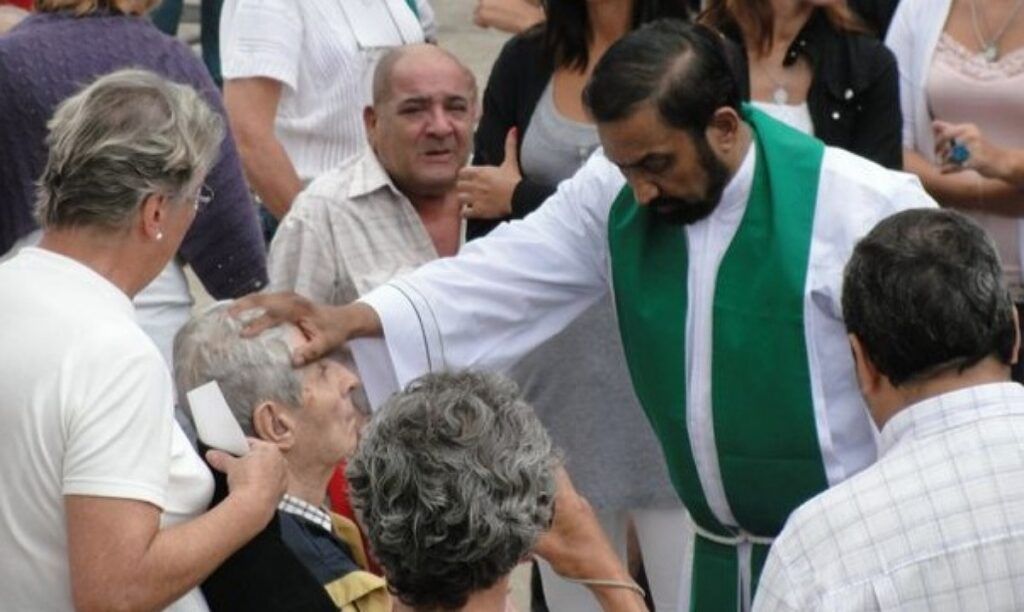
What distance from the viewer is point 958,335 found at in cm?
319

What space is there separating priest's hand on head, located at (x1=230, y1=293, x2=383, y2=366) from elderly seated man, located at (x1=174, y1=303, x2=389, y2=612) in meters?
0.02

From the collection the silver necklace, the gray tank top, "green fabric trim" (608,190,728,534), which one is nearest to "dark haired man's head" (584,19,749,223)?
"green fabric trim" (608,190,728,534)

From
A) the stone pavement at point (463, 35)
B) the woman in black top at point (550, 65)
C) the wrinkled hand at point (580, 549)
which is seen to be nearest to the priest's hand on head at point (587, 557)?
the wrinkled hand at point (580, 549)

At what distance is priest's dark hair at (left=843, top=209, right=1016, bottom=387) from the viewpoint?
320 centimetres

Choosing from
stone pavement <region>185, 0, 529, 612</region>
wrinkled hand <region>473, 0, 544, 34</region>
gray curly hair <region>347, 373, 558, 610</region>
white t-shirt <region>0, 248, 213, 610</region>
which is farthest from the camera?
stone pavement <region>185, 0, 529, 612</region>

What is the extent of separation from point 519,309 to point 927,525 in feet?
5.24

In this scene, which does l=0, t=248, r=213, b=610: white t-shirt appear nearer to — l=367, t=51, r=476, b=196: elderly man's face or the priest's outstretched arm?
the priest's outstretched arm

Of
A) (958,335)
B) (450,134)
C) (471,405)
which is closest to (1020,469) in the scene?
(958,335)

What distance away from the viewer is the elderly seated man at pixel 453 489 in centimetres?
308

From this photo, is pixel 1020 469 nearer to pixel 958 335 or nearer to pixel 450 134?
pixel 958 335

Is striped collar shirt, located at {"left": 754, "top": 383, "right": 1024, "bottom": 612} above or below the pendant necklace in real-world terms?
above

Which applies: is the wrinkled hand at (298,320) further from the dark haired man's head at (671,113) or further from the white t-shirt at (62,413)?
the dark haired man's head at (671,113)

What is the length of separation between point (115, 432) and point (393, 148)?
5.31 ft

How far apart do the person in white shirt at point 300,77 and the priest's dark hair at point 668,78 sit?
1.55 metres
